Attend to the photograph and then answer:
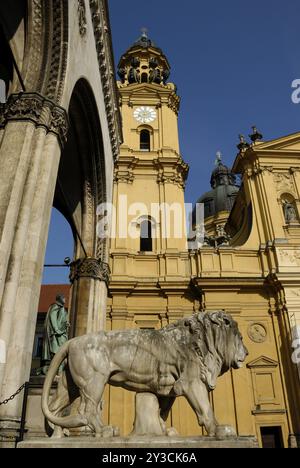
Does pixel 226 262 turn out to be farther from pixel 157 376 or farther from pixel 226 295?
pixel 157 376

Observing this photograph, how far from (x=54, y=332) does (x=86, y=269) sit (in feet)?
15.6

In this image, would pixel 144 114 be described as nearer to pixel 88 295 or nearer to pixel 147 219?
pixel 147 219

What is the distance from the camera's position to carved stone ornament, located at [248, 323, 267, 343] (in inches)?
795

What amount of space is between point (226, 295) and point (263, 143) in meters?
10.9

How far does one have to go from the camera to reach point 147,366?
16.2 feet

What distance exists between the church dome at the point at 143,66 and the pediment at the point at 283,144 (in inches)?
424

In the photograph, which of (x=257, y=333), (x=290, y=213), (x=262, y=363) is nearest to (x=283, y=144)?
(x=290, y=213)

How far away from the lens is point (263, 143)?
2564 cm

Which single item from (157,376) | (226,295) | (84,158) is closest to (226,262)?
(226,295)

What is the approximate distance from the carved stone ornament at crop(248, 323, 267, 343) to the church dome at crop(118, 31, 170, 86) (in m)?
20.6

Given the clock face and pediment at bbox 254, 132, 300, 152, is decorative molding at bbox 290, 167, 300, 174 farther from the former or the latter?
the clock face

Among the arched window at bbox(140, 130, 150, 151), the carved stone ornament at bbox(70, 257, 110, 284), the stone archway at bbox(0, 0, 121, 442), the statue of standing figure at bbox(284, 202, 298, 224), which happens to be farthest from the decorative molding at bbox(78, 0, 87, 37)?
the arched window at bbox(140, 130, 150, 151)

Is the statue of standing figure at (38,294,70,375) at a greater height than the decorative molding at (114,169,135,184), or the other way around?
the decorative molding at (114,169,135,184)
